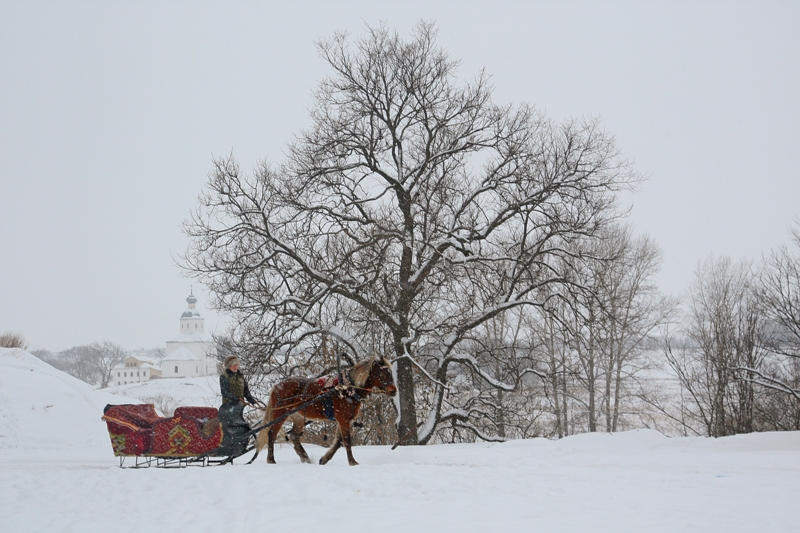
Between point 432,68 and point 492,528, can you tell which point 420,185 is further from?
point 492,528

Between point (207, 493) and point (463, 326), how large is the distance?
9.71m

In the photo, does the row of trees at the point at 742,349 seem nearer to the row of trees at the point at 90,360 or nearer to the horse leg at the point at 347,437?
the horse leg at the point at 347,437

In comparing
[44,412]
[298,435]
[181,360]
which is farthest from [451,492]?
[181,360]

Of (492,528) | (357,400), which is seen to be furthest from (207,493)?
(492,528)

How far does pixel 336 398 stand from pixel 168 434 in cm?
291

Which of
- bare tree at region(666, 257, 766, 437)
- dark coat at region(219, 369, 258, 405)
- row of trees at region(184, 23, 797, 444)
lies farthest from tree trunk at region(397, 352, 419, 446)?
bare tree at region(666, 257, 766, 437)

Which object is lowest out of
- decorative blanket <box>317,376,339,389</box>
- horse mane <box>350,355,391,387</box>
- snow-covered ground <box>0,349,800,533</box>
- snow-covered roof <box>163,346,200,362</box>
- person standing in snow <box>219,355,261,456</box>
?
snow-covered ground <box>0,349,800,533</box>

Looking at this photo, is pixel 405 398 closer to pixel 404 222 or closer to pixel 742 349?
pixel 404 222

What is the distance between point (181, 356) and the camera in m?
116

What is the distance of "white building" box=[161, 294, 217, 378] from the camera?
115 meters

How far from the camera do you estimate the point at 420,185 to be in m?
17.2

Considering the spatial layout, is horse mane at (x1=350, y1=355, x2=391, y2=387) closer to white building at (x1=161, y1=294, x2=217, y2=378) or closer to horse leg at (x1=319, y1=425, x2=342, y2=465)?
horse leg at (x1=319, y1=425, x2=342, y2=465)

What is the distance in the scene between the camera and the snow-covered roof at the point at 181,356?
380 feet

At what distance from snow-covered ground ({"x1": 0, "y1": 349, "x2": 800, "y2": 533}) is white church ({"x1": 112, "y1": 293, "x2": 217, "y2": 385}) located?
108 m
